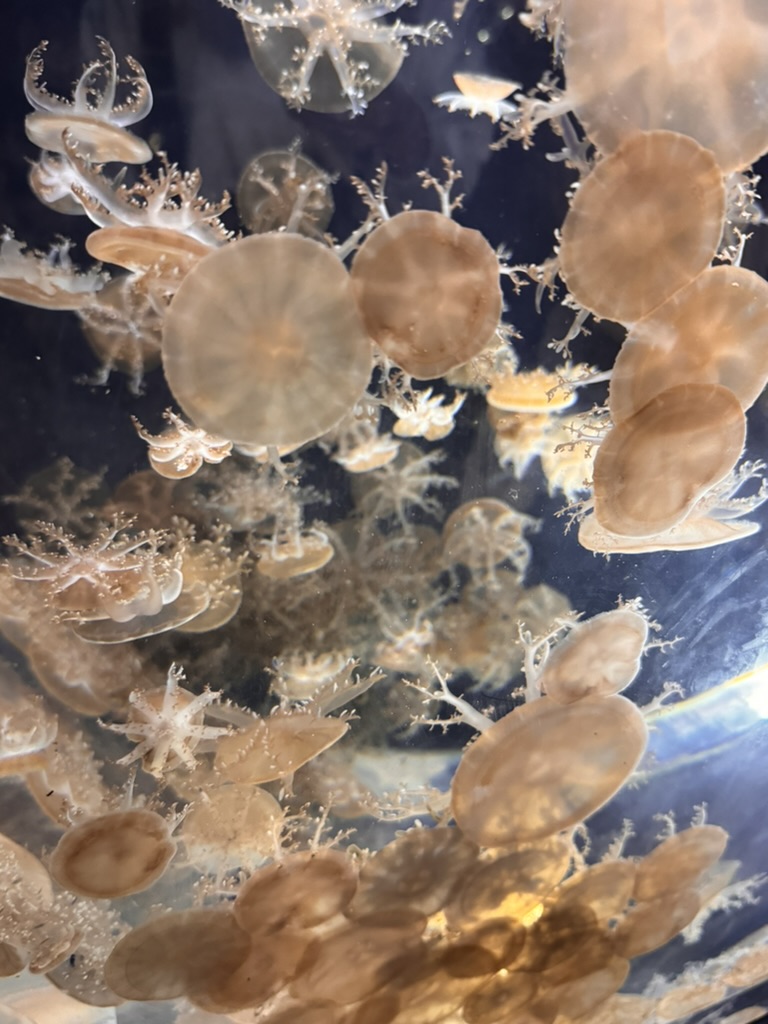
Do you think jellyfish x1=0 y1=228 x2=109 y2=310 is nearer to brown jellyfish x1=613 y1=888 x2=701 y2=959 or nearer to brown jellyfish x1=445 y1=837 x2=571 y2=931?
brown jellyfish x1=445 y1=837 x2=571 y2=931

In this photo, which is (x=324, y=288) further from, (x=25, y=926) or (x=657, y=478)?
(x=25, y=926)

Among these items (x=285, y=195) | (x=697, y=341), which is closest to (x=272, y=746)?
(x=285, y=195)

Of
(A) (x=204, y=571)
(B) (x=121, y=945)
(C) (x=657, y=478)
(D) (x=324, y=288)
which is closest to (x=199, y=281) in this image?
(D) (x=324, y=288)

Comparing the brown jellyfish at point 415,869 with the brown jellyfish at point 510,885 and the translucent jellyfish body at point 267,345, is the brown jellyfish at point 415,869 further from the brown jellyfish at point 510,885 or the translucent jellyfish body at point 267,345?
the translucent jellyfish body at point 267,345

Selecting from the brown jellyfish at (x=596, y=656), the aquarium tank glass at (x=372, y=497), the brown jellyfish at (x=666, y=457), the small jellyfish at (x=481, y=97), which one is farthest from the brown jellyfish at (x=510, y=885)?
the small jellyfish at (x=481, y=97)

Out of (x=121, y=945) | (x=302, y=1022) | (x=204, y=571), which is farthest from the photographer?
(x=302, y=1022)

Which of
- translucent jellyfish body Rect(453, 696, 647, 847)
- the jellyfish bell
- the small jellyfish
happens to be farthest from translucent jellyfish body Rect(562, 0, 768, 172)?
translucent jellyfish body Rect(453, 696, 647, 847)
